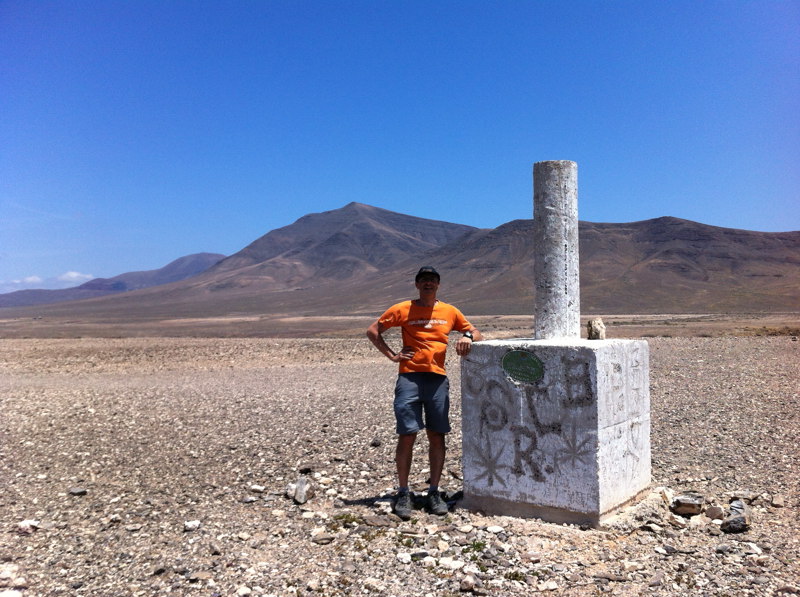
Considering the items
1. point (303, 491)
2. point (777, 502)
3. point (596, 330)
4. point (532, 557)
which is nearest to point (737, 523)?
point (777, 502)

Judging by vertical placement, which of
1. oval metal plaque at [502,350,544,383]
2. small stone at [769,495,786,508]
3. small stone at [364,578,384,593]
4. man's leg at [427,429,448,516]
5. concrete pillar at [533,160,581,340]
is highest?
concrete pillar at [533,160,581,340]

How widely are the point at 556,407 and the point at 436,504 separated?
1.35m

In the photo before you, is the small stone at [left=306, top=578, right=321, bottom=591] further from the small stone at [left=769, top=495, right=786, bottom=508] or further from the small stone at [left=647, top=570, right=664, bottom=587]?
the small stone at [left=769, top=495, right=786, bottom=508]

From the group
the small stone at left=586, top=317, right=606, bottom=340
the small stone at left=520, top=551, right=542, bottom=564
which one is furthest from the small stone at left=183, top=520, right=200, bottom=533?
the small stone at left=586, top=317, right=606, bottom=340

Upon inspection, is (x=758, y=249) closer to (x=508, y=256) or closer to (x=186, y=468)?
(x=508, y=256)

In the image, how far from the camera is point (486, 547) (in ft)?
16.1

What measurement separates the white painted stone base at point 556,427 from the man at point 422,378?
0.74ft

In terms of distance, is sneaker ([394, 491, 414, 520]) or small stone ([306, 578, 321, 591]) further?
sneaker ([394, 491, 414, 520])

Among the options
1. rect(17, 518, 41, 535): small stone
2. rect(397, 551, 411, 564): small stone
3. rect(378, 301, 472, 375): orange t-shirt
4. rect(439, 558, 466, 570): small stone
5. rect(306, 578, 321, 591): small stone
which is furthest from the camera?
rect(378, 301, 472, 375): orange t-shirt

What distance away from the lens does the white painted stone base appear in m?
5.11

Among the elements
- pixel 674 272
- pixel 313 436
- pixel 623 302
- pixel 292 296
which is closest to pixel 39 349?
pixel 313 436

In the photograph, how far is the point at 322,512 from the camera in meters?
5.95

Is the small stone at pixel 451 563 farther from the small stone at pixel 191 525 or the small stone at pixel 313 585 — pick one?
the small stone at pixel 191 525

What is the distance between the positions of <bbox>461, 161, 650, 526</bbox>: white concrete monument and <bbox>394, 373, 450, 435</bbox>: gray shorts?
0.66 ft
